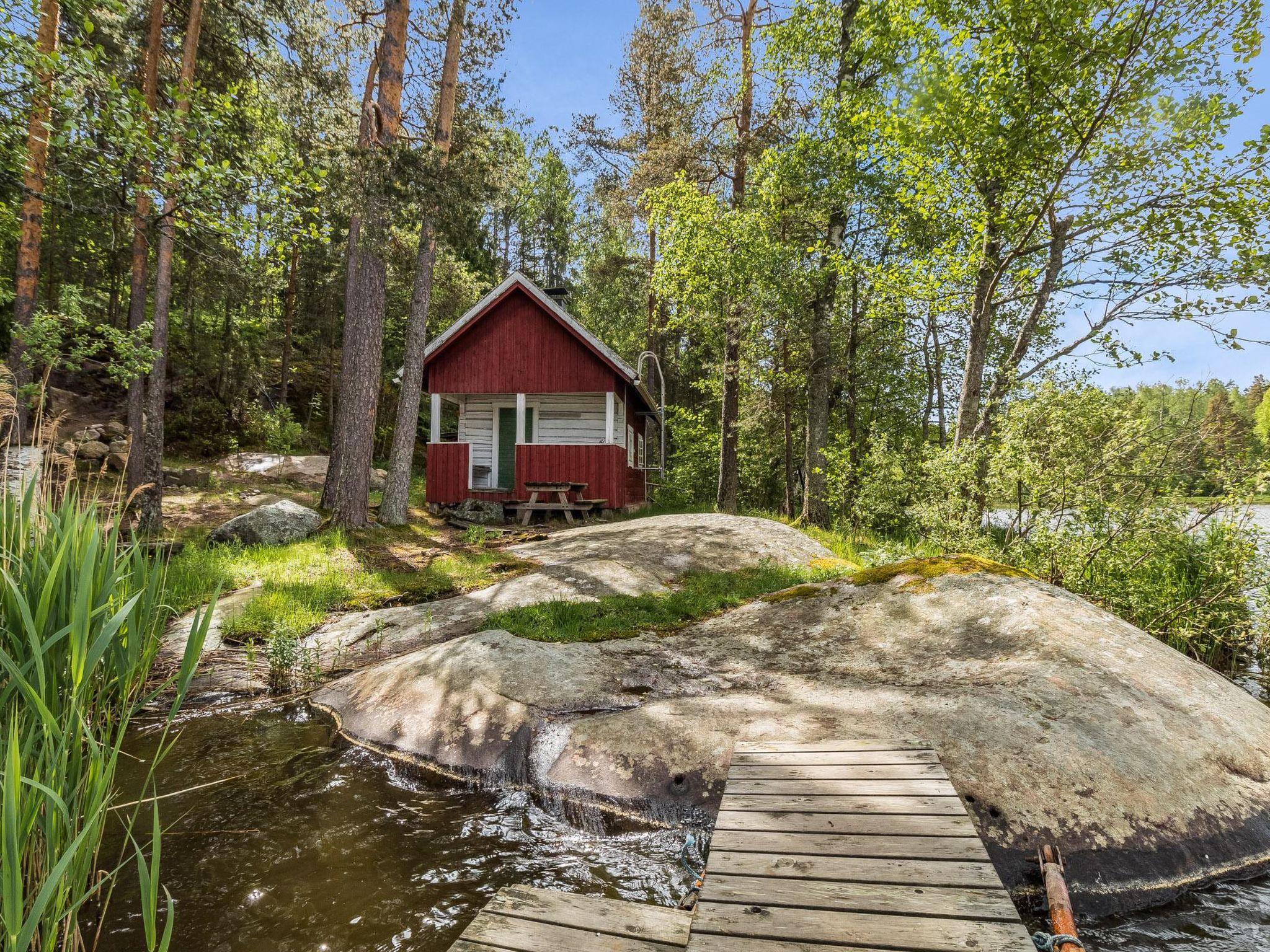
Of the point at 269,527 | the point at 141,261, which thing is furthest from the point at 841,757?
the point at 141,261

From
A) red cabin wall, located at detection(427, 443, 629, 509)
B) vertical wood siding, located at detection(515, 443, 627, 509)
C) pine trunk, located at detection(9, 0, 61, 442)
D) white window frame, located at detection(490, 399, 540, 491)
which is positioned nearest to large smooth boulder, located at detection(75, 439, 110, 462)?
pine trunk, located at detection(9, 0, 61, 442)

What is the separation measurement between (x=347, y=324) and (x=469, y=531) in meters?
4.47

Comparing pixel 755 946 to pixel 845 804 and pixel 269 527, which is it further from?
pixel 269 527

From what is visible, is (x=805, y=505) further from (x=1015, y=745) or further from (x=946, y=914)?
(x=946, y=914)

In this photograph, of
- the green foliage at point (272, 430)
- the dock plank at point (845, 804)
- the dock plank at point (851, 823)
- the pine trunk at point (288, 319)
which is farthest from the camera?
the pine trunk at point (288, 319)

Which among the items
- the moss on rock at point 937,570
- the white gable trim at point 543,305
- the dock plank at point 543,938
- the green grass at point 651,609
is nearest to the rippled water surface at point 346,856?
the dock plank at point 543,938

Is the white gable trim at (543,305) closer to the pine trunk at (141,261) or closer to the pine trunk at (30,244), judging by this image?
the pine trunk at (141,261)

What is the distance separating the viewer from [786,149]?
13.5m

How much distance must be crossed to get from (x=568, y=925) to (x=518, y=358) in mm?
14788

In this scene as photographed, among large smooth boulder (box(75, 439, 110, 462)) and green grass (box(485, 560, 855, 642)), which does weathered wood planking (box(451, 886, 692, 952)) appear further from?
large smooth boulder (box(75, 439, 110, 462))

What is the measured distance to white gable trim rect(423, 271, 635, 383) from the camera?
1527 cm

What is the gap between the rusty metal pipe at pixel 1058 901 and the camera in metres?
2.08

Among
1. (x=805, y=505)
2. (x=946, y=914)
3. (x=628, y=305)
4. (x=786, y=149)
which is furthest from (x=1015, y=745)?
(x=628, y=305)

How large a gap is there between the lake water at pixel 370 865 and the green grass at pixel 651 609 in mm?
2259
